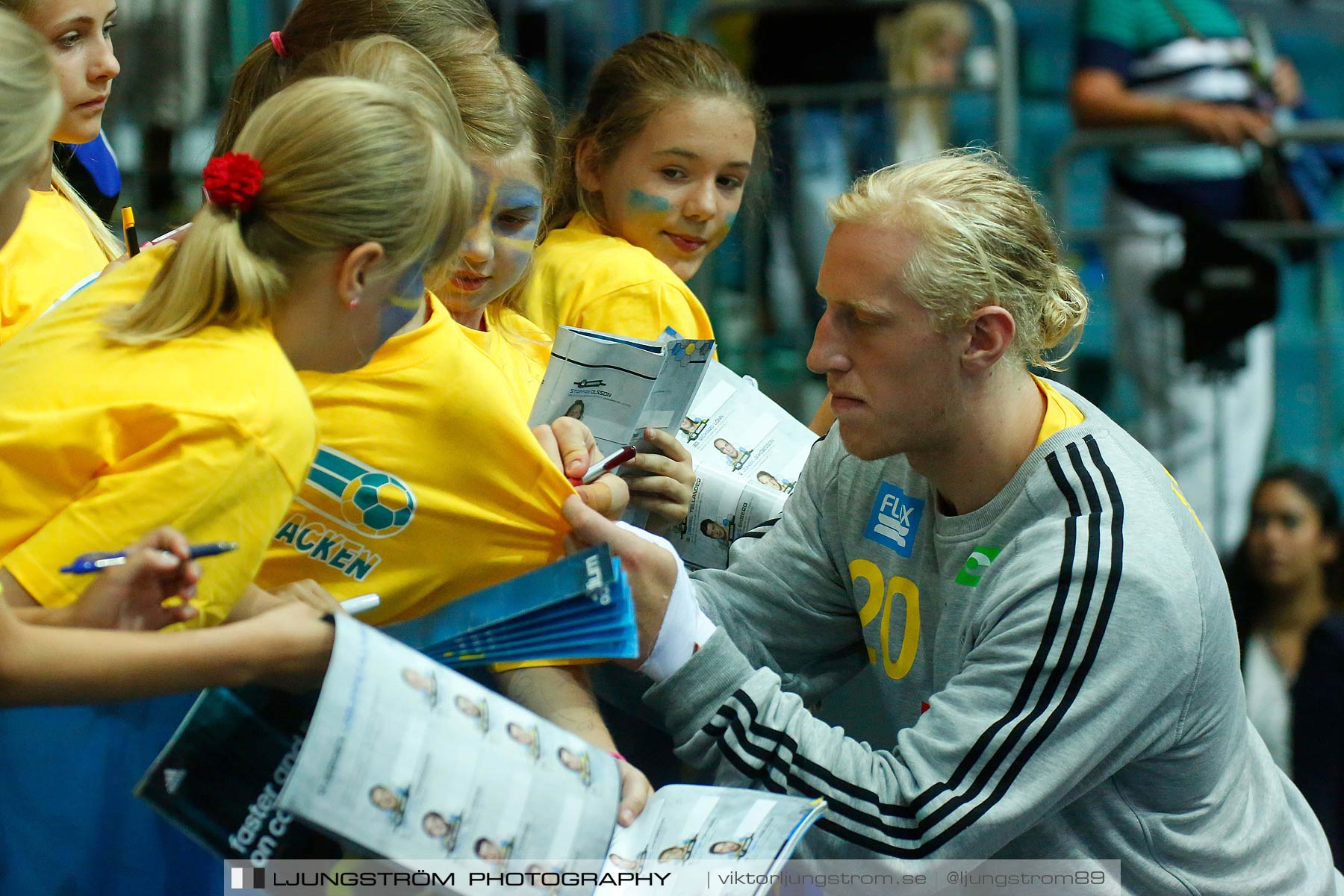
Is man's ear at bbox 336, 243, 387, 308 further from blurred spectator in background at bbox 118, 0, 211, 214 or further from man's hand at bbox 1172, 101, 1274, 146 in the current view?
man's hand at bbox 1172, 101, 1274, 146

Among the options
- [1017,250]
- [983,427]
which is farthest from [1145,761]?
[1017,250]

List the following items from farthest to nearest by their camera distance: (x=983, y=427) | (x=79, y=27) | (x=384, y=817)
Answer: (x=79, y=27) → (x=983, y=427) → (x=384, y=817)

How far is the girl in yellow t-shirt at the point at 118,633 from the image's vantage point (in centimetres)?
145

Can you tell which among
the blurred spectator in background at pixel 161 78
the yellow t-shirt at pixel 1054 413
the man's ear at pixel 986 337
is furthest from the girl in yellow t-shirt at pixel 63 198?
the blurred spectator in background at pixel 161 78

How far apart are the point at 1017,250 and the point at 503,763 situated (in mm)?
1066

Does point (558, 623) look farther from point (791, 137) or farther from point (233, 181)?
point (791, 137)

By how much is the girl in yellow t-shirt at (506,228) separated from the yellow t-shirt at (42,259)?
0.63 meters

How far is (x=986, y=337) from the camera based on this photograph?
2.12 m

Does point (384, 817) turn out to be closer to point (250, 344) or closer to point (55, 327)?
point (250, 344)

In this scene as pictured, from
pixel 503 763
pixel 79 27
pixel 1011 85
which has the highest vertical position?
pixel 79 27

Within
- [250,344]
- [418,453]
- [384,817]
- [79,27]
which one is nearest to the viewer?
[384,817]

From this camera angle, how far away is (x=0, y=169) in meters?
1.58

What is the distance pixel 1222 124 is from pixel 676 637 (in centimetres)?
338

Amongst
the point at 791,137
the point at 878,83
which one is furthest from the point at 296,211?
the point at 878,83
